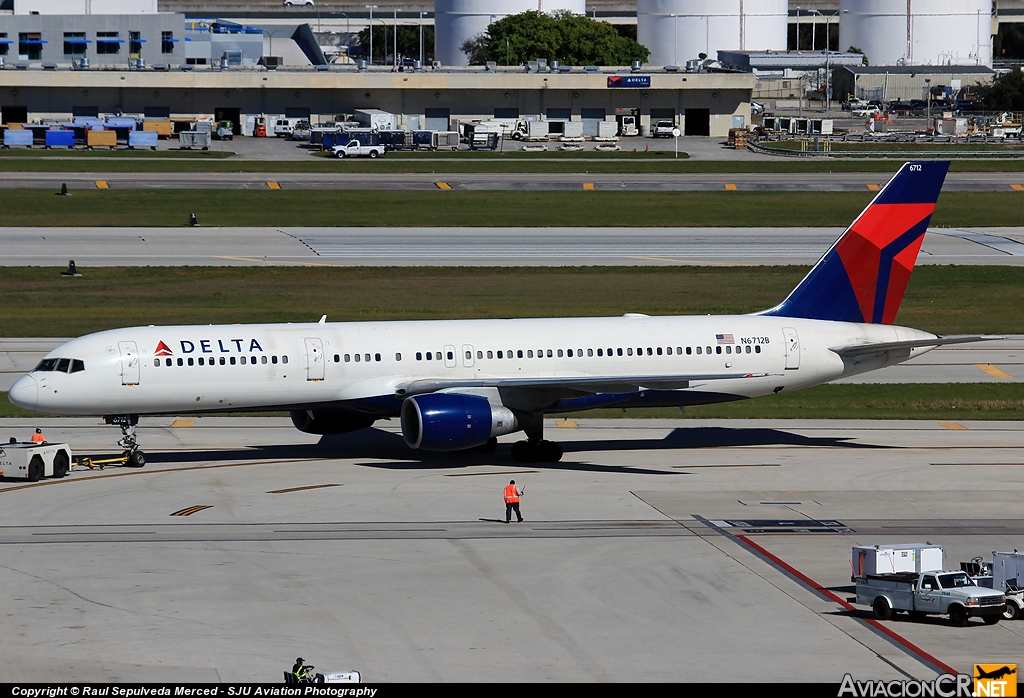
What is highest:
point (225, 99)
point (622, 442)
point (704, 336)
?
point (225, 99)

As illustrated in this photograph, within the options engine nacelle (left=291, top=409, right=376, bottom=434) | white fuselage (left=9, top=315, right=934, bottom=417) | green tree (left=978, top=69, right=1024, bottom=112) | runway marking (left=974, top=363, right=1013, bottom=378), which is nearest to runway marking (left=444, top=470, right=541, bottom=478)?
white fuselage (left=9, top=315, right=934, bottom=417)

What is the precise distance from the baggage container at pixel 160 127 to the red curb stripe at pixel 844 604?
454 ft

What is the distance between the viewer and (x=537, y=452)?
1721 inches

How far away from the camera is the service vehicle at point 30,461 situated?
130 ft

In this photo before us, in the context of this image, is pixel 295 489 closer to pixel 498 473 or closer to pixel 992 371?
pixel 498 473

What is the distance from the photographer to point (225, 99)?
169 meters

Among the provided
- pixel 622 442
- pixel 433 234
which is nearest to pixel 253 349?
pixel 622 442

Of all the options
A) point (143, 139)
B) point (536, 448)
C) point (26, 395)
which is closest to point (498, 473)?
point (536, 448)

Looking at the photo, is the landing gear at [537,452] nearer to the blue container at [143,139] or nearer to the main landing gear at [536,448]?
the main landing gear at [536,448]

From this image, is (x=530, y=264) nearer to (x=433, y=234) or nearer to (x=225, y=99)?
(x=433, y=234)

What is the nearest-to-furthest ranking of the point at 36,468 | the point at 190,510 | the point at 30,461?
the point at 190,510, the point at 30,461, the point at 36,468

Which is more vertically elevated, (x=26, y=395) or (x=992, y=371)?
(x=26, y=395)

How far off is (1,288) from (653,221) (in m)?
49.8

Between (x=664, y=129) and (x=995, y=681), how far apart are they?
148059 mm
